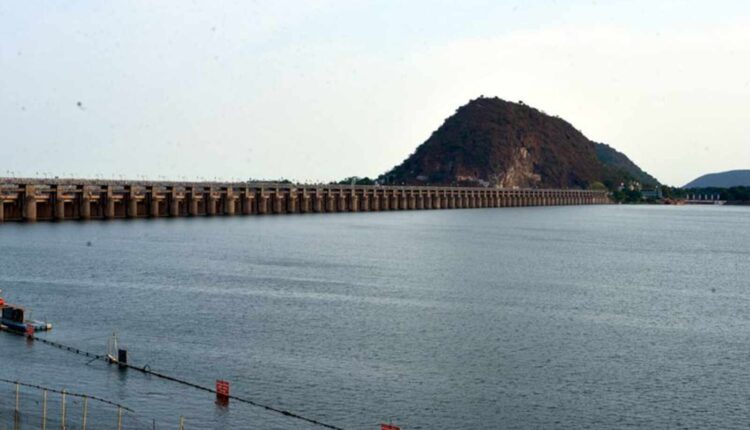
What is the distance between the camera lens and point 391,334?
60.6 m

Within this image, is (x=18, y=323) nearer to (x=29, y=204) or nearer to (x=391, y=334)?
(x=391, y=334)

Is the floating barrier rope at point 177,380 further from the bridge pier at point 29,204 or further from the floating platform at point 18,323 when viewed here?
the bridge pier at point 29,204

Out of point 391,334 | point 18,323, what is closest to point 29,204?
point 18,323

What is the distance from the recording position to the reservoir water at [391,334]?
43625 mm

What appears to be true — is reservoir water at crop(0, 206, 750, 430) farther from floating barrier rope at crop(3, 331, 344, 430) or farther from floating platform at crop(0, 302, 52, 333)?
floating platform at crop(0, 302, 52, 333)

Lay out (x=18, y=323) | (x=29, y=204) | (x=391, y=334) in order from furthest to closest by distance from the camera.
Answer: (x=29, y=204) → (x=391, y=334) → (x=18, y=323)

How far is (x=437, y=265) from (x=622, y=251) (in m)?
44.9

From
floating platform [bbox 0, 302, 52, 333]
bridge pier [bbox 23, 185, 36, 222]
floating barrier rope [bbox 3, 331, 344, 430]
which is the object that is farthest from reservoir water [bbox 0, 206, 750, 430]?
bridge pier [bbox 23, 185, 36, 222]

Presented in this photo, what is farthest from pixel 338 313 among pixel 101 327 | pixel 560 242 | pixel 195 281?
pixel 560 242

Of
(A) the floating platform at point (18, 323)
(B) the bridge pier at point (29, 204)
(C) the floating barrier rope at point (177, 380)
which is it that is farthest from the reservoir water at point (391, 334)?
(B) the bridge pier at point (29, 204)

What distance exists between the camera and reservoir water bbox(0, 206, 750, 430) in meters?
43.6

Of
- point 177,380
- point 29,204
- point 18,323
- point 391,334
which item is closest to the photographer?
point 177,380

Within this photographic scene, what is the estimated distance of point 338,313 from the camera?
68812mm

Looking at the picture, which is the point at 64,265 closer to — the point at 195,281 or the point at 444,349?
the point at 195,281
